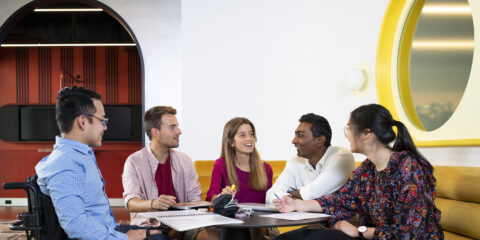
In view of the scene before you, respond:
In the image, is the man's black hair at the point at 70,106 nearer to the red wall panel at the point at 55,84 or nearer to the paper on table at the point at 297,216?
the paper on table at the point at 297,216

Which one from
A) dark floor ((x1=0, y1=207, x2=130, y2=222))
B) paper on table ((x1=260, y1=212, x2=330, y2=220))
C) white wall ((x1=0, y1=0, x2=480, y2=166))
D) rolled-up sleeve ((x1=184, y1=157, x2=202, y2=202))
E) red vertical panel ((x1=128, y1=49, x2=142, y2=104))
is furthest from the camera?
red vertical panel ((x1=128, y1=49, x2=142, y2=104))

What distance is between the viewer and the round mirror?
3.03 meters

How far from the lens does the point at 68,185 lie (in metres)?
2.00

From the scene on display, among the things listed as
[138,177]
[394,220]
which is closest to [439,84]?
Answer: [394,220]

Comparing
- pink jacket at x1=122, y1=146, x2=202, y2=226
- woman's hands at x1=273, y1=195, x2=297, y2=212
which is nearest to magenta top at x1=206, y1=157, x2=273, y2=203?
pink jacket at x1=122, y1=146, x2=202, y2=226

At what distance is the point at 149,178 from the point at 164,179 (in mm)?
149

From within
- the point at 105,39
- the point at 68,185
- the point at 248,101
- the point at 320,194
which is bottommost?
the point at 320,194

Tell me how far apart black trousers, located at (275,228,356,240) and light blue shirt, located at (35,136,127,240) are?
3.04 ft

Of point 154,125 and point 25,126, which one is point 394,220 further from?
point 25,126

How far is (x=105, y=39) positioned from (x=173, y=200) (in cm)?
704

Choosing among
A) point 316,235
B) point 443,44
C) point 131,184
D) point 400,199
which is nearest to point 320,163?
point 316,235

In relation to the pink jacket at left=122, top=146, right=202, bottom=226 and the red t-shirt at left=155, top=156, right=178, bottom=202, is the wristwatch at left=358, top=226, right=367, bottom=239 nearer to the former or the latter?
the pink jacket at left=122, top=146, right=202, bottom=226

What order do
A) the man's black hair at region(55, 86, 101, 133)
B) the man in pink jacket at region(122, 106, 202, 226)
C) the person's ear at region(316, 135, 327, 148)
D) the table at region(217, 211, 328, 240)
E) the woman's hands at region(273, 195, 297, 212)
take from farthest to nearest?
the person's ear at region(316, 135, 327, 148) → the man in pink jacket at region(122, 106, 202, 226) → the woman's hands at region(273, 195, 297, 212) → the man's black hair at region(55, 86, 101, 133) → the table at region(217, 211, 328, 240)

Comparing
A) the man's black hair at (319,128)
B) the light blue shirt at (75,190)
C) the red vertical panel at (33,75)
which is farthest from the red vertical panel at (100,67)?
the light blue shirt at (75,190)
